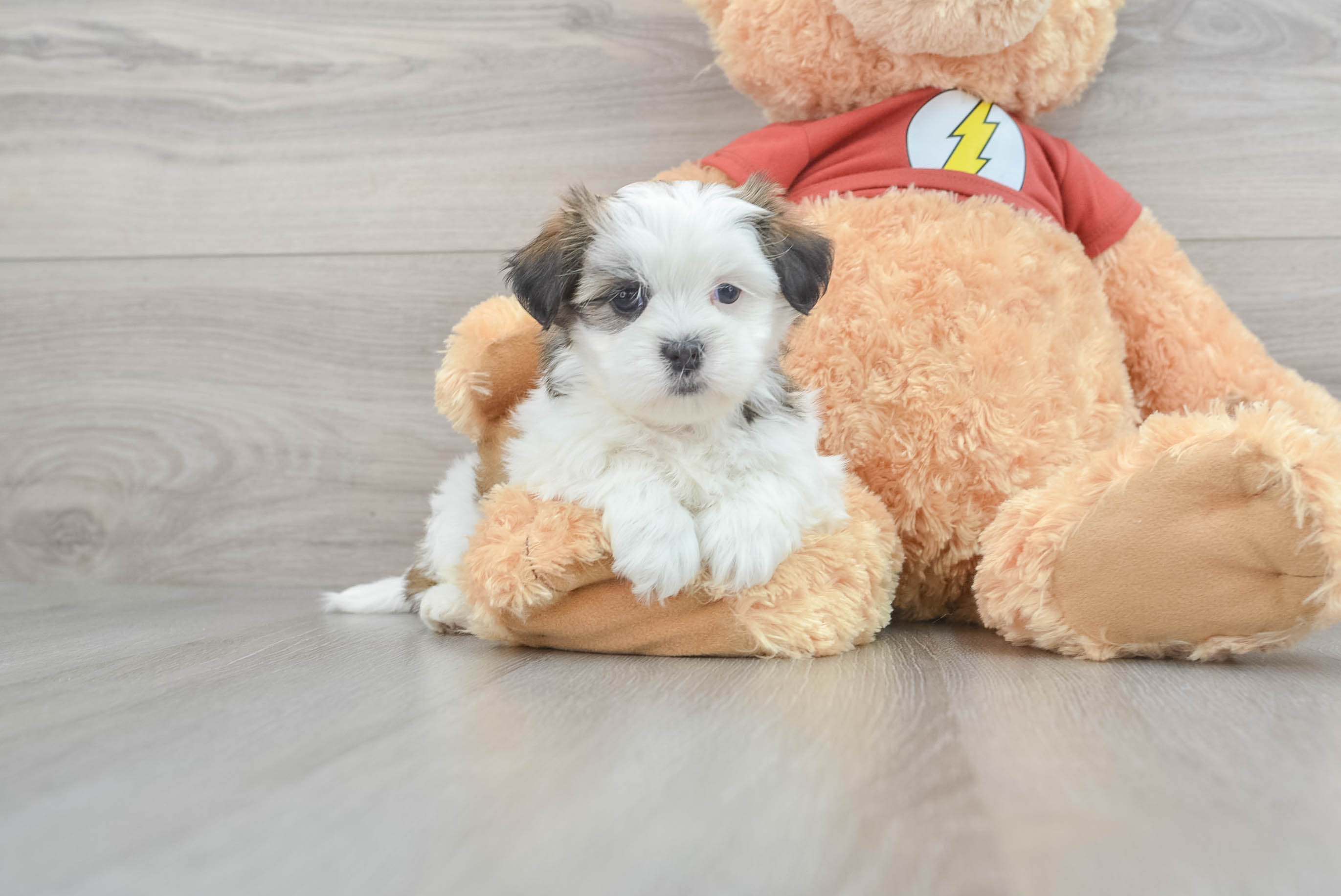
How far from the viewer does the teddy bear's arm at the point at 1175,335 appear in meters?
1.41

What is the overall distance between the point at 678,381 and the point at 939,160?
0.63 meters

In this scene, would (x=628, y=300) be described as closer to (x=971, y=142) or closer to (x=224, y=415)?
(x=971, y=142)

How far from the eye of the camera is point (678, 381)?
40.0 inches

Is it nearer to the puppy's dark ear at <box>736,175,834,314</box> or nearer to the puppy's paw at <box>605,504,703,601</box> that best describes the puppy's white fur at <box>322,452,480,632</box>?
the puppy's paw at <box>605,504,703,601</box>

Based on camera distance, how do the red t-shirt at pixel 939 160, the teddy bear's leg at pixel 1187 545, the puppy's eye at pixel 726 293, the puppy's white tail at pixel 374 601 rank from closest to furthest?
the teddy bear's leg at pixel 1187 545 → the puppy's eye at pixel 726 293 → the red t-shirt at pixel 939 160 → the puppy's white tail at pixel 374 601

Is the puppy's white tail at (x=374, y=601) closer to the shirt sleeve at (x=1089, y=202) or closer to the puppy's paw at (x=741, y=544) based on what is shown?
the puppy's paw at (x=741, y=544)

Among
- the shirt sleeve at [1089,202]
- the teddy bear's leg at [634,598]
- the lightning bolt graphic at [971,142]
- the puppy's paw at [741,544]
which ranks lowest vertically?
the teddy bear's leg at [634,598]

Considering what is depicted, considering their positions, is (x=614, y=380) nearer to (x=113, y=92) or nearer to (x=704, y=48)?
(x=704, y=48)

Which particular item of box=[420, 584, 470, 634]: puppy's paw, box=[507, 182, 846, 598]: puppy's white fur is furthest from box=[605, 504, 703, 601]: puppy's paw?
box=[420, 584, 470, 634]: puppy's paw

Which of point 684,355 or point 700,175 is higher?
point 700,175

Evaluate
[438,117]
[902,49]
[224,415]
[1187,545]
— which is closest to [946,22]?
[902,49]

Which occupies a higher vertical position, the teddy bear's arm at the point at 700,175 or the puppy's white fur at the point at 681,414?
the teddy bear's arm at the point at 700,175

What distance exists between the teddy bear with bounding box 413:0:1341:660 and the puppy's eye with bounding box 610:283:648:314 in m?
0.24

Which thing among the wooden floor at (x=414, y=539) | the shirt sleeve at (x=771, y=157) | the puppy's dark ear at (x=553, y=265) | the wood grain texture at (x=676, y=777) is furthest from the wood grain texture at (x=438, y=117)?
the wood grain texture at (x=676, y=777)
